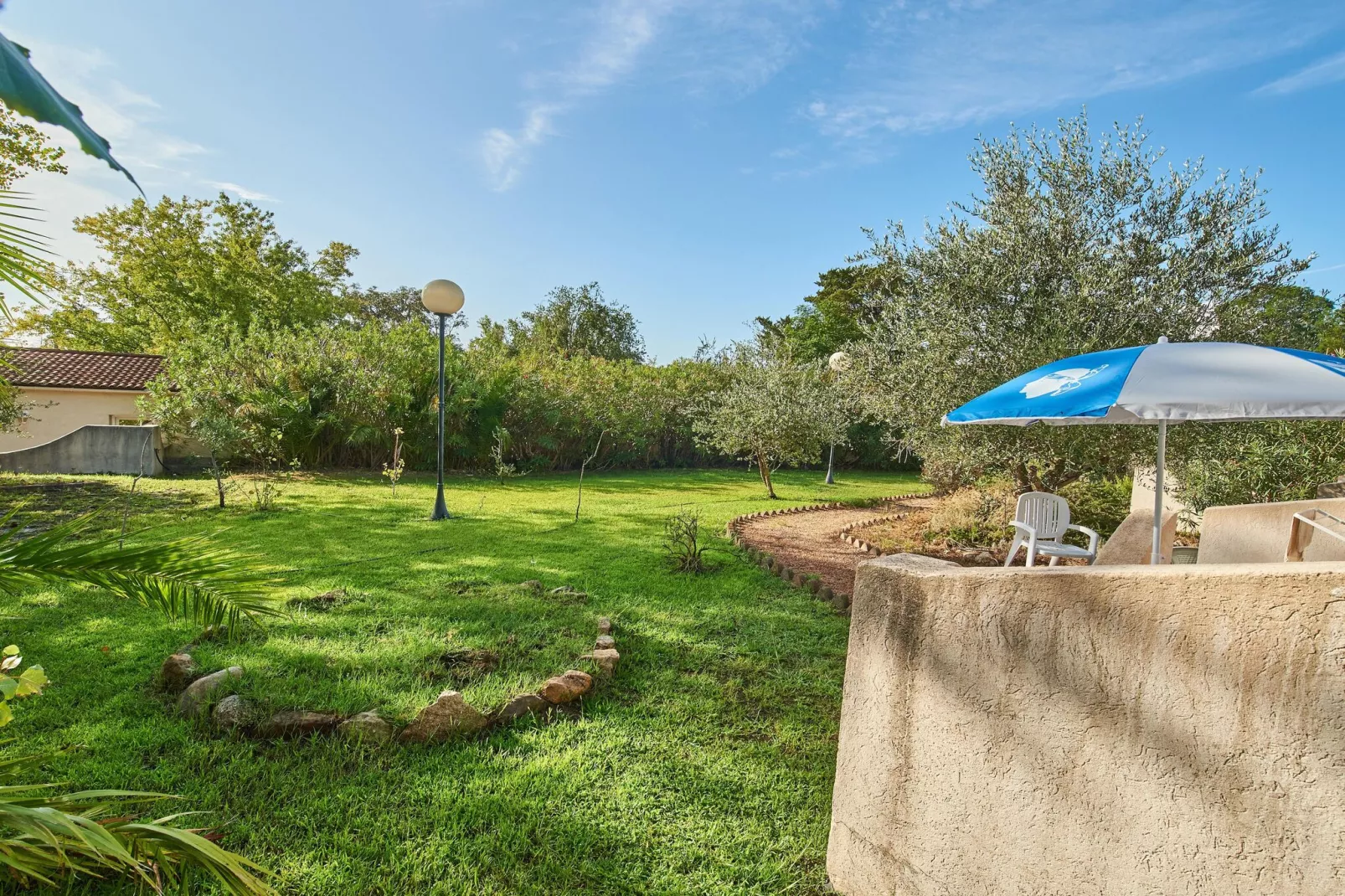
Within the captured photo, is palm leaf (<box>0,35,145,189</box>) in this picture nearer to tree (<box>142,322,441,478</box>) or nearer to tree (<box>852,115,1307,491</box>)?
tree (<box>852,115,1307,491</box>)

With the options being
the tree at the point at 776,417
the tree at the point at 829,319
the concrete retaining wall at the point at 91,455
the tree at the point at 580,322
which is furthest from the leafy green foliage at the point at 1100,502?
the tree at the point at 580,322

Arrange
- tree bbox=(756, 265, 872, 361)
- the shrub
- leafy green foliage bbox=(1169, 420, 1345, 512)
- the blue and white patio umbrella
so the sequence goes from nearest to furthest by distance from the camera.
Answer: the blue and white patio umbrella, the shrub, leafy green foliage bbox=(1169, 420, 1345, 512), tree bbox=(756, 265, 872, 361)

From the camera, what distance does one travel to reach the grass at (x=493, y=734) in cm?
217

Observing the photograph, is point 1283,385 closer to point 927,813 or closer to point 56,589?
point 927,813

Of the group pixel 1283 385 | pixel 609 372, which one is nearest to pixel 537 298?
pixel 609 372

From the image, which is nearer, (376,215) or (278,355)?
Answer: (376,215)

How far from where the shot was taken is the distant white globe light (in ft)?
28.4

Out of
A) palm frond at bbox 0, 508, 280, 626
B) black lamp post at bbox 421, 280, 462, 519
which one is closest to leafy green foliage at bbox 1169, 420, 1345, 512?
palm frond at bbox 0, 508, 280, 626

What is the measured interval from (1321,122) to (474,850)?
1086 centimetres

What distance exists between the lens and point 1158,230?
21.1 feet

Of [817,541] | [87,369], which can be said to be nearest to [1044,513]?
[817,541]

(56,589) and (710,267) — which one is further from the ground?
(710,267)

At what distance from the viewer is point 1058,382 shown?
3.82 m

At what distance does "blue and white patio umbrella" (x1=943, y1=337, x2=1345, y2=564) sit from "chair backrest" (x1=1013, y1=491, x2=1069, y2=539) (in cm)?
233
